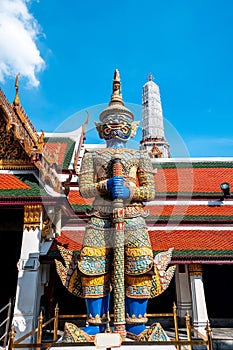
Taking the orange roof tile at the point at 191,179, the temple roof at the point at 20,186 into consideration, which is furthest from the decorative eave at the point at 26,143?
the orange roof tile at the point at 191,179

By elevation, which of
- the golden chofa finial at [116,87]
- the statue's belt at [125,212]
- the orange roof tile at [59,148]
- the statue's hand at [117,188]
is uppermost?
the orange roof tile at [59,148]

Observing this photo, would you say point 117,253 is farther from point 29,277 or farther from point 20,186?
point 20,186

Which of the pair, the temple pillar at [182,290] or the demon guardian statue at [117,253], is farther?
the temple pillar at [182,290]

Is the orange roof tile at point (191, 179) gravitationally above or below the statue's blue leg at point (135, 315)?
above

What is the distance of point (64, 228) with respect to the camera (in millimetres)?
8523

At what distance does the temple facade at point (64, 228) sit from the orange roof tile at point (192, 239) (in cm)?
2

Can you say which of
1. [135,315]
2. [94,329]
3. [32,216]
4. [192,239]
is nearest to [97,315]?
[94,329]

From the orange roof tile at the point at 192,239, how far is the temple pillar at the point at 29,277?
2895 mm

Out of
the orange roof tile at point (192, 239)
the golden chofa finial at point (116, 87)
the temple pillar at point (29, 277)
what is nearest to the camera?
the golden chofa finial at point (116, 87)

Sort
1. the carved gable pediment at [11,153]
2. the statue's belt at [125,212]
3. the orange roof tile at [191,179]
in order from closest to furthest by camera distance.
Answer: the statue's belt at [125,212] < the carved gable pediment at [11,153] < the orange roof tile at [191,179]

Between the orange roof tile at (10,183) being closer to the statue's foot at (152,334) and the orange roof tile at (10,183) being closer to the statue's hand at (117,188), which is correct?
the statue's hand at (117,188)

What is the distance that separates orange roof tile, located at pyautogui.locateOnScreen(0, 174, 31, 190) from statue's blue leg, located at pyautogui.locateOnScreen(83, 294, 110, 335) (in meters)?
3.15

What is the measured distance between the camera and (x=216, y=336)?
22.2 ft

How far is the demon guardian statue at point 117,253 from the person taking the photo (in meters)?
4.17
